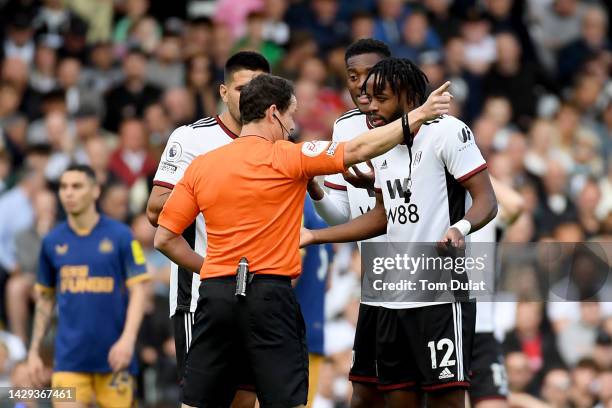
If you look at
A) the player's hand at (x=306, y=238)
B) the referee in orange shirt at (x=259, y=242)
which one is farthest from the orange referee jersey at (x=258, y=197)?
the player's hand at (x=306, y=238)

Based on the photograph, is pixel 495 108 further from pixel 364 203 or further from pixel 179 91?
pixel 364 203

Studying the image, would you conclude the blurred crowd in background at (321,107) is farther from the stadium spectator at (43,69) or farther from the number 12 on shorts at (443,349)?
the number 12 on shorts at (443,349)

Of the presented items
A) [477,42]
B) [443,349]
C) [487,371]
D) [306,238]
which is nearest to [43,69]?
[477,42]

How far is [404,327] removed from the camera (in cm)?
842

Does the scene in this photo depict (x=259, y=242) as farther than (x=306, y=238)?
No

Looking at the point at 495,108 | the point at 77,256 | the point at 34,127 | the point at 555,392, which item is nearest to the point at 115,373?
the point at 77,256

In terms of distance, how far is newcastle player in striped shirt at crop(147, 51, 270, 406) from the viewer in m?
9.07

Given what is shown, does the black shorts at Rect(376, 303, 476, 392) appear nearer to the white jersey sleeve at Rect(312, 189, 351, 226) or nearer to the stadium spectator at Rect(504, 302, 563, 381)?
the white jersey sleeve at Rect(312, 189, 351, 226)

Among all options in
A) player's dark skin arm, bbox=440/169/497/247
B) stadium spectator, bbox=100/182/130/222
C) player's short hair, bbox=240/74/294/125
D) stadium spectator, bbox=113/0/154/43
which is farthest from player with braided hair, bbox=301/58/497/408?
stadium spectator, bbox=113/0/154/43

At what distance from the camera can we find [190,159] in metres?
9.13

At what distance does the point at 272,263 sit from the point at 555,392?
251 inches

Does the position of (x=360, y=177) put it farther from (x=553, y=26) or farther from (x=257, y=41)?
(x=553, y=26)

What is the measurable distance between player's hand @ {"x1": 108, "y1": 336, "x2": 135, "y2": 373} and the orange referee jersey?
302 cm

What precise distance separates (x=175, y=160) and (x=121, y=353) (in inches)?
87.0
